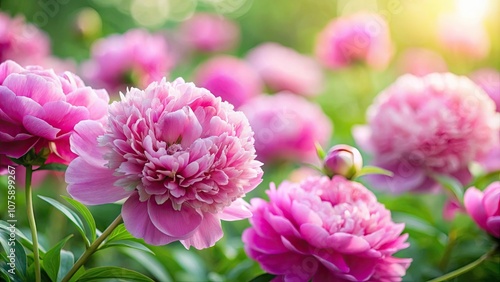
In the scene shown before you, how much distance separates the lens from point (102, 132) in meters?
0.53

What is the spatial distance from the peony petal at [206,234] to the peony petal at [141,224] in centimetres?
3

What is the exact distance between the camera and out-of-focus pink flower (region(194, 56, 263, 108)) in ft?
4.57

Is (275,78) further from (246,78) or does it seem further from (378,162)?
(378,162)

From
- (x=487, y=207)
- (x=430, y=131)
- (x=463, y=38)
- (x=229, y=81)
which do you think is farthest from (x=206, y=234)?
(x=463, y=38)

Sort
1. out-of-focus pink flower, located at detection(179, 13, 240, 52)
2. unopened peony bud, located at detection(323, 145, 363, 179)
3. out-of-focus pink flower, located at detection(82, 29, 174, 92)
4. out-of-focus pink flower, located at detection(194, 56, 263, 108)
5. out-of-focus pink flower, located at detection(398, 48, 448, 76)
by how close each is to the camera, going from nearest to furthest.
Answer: unopened peony bud, located at detection(323, 145, 363, 179)
out-of-focus pink flower, located at detection(82, 29, 174, 92)
out-of-focus pink flower, located at detection(194, 56, 263, 108)
out-of-focus pink flower, located at detection(398, 48, 448, 76)
out-of-focus pink flower, located at detection(179, 13, 240, 52)

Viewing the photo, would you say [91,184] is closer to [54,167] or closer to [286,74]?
[54,167]

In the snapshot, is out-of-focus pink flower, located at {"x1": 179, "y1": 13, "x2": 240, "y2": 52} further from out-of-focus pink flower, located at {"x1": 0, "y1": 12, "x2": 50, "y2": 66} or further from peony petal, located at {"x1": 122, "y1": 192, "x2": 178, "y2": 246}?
peony petal, located at {"x1": 122, "y1": 192, "x2": 178, "y2": 246}

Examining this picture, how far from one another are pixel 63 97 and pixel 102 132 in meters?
0.05

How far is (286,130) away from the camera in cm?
124

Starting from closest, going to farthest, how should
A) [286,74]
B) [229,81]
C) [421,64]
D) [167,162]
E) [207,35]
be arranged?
[167,162], [229,81], [286,74], [421,64], [207,35]

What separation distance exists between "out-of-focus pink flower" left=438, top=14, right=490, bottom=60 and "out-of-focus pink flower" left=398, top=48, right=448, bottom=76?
0.26 ft

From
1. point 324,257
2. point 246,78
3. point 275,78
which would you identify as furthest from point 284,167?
→ point 324,257

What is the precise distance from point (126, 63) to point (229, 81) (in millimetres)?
288

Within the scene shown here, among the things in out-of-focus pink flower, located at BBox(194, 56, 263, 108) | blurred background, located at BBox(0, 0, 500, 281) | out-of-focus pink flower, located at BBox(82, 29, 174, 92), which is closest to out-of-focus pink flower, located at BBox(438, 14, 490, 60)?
blurred background, located at BBox(0, 0, 500, 281)
